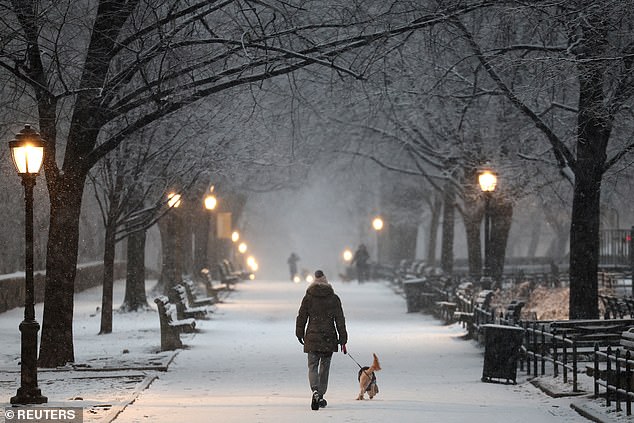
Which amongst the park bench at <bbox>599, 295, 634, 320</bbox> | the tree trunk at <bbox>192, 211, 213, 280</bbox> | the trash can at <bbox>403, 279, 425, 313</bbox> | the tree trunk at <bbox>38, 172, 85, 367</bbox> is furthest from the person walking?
the tree trunk at <bbox>192, 211, 213, 280</bbox>

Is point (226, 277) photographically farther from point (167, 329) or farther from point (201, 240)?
point (167, 329)

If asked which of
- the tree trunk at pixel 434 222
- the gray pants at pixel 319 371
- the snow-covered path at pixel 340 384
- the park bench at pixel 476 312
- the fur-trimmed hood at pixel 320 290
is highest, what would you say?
the tree trunk at pixel 434 222

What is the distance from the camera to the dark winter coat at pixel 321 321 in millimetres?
15047

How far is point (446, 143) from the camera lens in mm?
37969

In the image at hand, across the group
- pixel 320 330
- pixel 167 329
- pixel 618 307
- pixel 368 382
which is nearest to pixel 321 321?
pixel 320 330

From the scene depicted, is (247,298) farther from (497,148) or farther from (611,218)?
(611,218)

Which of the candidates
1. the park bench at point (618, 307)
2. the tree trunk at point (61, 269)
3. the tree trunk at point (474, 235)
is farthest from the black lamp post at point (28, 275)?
the tree trunk at point (474, 235)

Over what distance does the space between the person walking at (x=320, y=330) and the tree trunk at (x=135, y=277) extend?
61.5 ft

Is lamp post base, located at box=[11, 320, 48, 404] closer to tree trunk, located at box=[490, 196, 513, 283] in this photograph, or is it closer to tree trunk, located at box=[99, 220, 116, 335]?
tree trunk, located at box=[99, 220, 116, 335]

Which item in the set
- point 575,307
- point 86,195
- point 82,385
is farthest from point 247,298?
point 82,385

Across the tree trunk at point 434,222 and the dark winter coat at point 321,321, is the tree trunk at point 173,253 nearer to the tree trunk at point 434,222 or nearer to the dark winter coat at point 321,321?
the tree trunk at point 434,222

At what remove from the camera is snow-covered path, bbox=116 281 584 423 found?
547 inches

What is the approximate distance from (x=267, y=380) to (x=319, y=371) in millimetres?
3298

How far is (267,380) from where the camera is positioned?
59.6 feet
